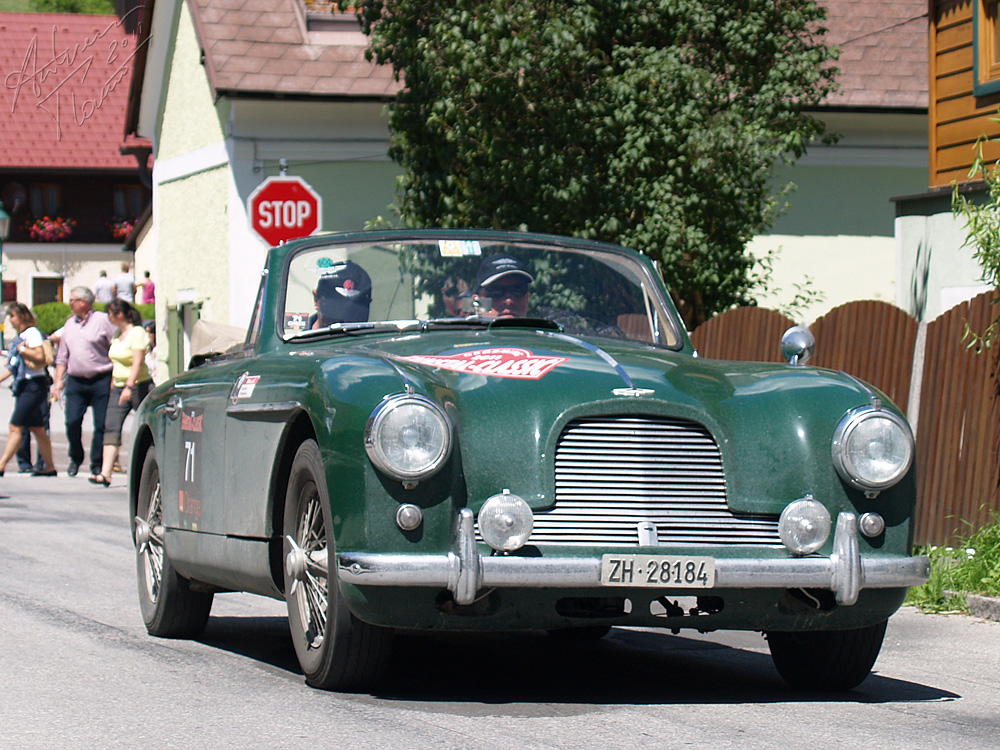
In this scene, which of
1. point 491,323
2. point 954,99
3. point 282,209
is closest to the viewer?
point 491,323

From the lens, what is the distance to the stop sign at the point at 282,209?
14.7 m

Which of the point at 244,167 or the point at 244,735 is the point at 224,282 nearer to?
the point at 244,167

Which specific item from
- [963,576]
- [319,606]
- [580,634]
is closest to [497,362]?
[319,606]

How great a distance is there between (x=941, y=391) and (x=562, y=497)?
5.13m

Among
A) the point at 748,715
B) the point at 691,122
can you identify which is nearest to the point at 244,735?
the point at 748,715

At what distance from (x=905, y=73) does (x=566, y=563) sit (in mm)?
19619

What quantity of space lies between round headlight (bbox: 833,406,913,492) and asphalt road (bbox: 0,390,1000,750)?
30.4 inches

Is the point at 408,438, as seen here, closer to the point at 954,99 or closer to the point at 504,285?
the point at 504,285

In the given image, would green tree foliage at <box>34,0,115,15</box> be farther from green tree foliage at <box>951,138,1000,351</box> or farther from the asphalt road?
the asphalt road

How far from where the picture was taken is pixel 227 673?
20.5ft

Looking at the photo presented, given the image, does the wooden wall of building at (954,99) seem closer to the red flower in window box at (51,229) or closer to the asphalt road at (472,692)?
the asphalt road at (472,692)

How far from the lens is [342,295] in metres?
6.84

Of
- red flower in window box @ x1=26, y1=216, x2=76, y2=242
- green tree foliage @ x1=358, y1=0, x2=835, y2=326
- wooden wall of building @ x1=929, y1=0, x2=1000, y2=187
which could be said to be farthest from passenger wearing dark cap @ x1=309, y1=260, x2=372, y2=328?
red flower in window box @ x1=26, y1=216, x2=76, y2=242

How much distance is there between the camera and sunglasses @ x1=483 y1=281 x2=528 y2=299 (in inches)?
270
